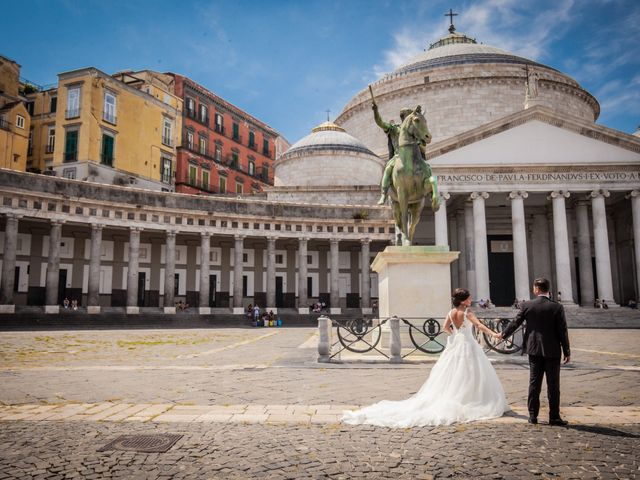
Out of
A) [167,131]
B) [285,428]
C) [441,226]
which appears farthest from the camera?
[167,131]

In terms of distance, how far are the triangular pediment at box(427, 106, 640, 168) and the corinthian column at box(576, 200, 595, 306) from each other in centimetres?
372

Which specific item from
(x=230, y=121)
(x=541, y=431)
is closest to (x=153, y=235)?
(x=230, y=121)

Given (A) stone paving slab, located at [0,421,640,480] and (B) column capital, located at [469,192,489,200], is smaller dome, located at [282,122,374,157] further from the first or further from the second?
(A) stone paving slab, located at [0,421,640,480]

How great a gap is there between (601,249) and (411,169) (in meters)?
26.9

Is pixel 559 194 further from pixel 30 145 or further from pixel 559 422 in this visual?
pixel 30 145

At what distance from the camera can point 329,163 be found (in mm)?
47719

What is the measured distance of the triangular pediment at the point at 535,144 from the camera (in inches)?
1348

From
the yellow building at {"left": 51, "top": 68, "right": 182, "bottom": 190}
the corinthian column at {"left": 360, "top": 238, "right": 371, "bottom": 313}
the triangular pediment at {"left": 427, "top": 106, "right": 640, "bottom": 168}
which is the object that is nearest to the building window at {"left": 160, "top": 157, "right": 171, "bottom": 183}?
the yellow building at {"left": 51, "top": 68, "right": 182, "bottom": 190}

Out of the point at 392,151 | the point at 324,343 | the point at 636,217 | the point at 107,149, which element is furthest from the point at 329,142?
the point at 324,343

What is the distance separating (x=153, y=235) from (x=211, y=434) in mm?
36581

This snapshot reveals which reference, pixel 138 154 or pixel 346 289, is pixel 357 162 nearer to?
pixel 346 289

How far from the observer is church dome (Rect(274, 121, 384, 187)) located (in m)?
47.7

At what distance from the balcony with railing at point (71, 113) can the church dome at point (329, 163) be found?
1838 cm

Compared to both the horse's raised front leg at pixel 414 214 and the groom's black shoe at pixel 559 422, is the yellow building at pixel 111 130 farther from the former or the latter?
the groom's black shoe at pixel 559 422
